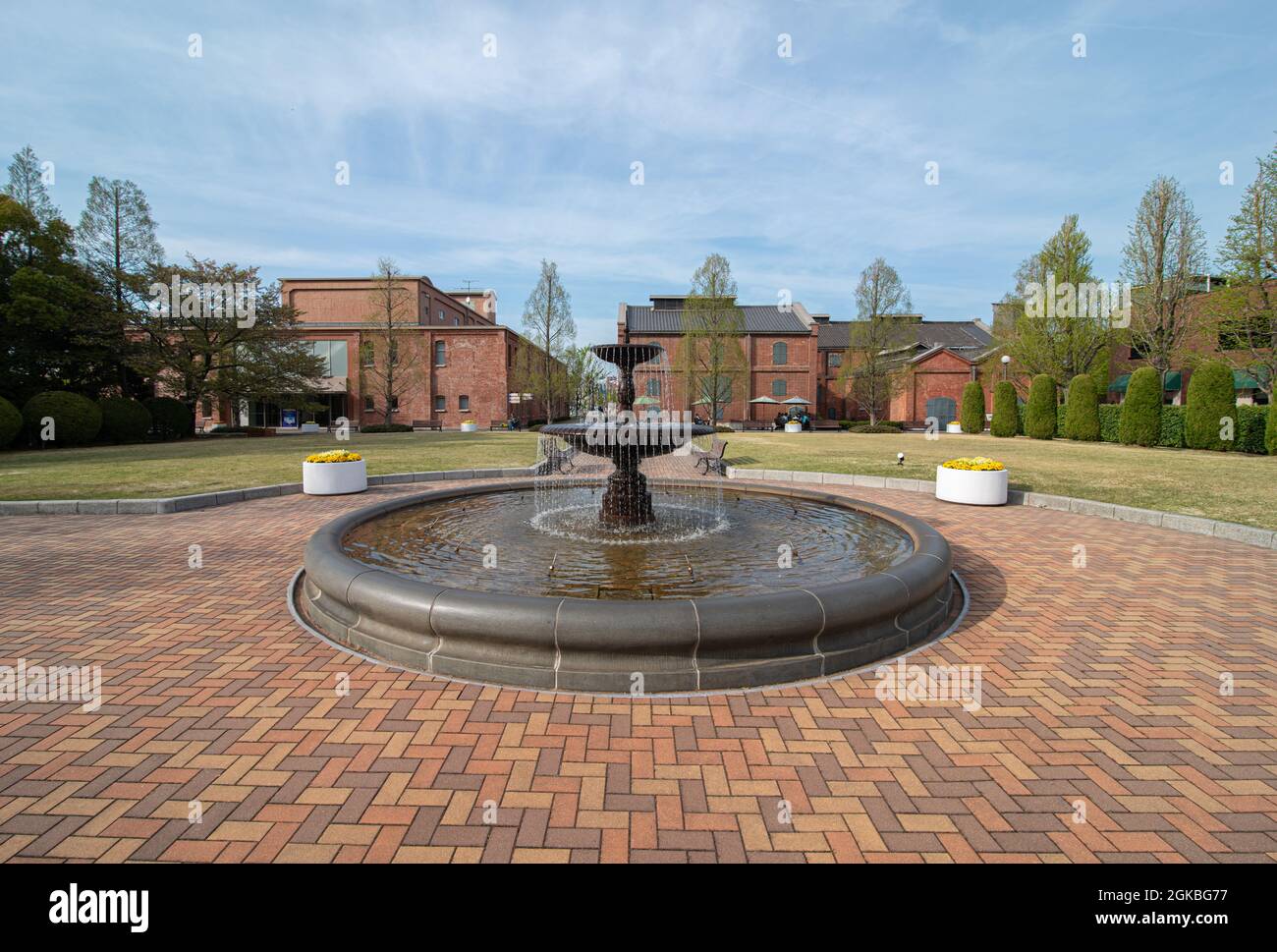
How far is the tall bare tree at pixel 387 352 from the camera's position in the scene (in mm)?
43094

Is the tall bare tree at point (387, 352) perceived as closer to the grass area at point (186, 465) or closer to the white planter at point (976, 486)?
the grass area at point (186, 465)

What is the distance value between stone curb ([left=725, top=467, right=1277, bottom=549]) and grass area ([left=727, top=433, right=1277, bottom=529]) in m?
0.67

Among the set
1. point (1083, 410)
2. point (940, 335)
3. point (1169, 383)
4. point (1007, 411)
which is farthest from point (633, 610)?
point (940, 335)

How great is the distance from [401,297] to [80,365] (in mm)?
20461

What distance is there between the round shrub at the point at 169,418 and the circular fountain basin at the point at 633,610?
105 ft

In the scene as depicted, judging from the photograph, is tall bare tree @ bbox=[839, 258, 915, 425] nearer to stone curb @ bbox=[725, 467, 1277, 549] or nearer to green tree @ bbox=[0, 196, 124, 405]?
stone curb @ bbox=[725, 467, 1277, 549]

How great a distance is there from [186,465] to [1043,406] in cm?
3867

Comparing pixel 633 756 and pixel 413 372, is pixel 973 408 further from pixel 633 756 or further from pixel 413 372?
pixel 633 756

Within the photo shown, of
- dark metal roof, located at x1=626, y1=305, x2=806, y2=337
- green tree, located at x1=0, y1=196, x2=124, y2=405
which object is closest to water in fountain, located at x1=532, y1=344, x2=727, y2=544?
green tree, located at x1=0, y1=196, x2=124, y2=405

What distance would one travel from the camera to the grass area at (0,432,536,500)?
41.8ft

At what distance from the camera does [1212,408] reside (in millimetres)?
23703

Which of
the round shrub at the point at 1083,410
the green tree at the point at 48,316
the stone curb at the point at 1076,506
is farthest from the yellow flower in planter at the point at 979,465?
the green tree at the point at 48,316

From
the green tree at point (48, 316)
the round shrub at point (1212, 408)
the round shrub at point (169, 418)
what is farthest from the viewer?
the round shrub at point (169, 418)
